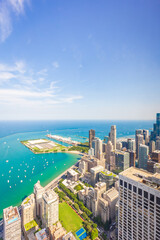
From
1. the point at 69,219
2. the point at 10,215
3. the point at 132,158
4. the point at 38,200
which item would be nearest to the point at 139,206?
the point at 10,215

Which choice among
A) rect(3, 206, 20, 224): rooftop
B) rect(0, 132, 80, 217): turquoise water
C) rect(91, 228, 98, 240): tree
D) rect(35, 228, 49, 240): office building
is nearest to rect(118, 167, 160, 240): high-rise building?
rect(91, 228, 98, 240): tree

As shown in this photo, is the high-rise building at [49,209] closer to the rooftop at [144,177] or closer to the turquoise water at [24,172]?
the turquoise water at [24,172]

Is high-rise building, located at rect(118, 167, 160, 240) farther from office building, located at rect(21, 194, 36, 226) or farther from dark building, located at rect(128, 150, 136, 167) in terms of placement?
dark building, located at rect(128, 150, 136, 167)

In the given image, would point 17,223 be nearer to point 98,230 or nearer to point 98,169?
point 98,230

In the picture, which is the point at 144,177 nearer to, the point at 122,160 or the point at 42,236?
the point at 42,236

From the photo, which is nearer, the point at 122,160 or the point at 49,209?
the point at 49,209

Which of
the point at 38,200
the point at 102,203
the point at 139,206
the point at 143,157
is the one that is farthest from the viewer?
the point at 143,157

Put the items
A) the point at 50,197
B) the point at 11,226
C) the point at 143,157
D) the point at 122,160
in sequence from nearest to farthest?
the point at 11,226 → the point at 50,197 → the point at 122,160 → the point at 143,157

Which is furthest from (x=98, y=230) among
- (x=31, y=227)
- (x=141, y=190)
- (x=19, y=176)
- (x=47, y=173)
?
(x=19, y=176)
